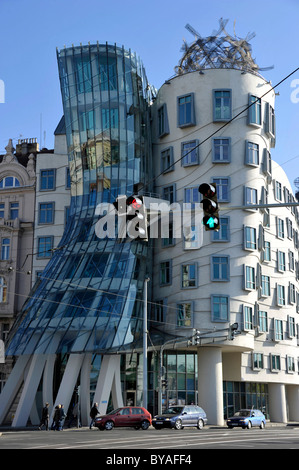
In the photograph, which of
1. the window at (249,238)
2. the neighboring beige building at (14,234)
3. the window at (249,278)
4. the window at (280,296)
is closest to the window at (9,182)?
the neighboring beige building at (14,234)

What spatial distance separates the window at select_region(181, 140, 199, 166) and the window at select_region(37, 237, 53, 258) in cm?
1385

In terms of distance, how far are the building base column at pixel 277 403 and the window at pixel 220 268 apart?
42.8 ft

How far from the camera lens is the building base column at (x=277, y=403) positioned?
55938mm

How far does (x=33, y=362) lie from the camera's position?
149ft

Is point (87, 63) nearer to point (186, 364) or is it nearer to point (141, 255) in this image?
point (141, 255)

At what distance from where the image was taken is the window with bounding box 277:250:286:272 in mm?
57419

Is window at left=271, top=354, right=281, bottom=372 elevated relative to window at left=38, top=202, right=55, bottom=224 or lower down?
lower down

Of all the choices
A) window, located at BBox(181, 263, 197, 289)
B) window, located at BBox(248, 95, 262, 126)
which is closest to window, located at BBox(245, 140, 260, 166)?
window, located at BBox(248, 95, 262, 126)

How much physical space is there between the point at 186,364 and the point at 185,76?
75.6 ft

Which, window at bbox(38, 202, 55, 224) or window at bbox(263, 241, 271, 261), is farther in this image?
window at bbox(38, 202, 55, 224)

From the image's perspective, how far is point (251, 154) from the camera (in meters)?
51.3

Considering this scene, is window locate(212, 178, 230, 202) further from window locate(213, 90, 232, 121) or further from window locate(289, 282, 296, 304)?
window locate(289, 282, 296, 304)
